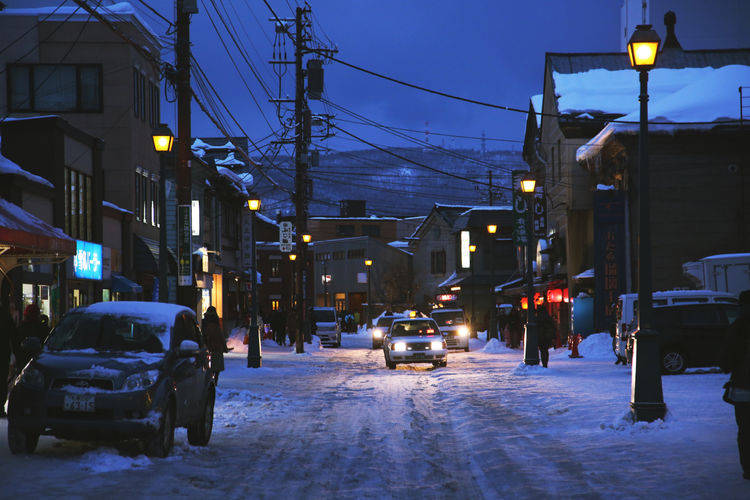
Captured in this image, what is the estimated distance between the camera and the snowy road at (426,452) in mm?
8656

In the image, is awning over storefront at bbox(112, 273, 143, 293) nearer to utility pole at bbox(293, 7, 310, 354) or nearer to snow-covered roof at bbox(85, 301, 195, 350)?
utility pole at bbox(293, 7, 310, 354)

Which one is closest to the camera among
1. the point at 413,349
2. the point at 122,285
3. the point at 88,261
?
the point at 88,261

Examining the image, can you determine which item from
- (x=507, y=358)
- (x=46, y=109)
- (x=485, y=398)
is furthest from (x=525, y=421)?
(x=46, y=109)

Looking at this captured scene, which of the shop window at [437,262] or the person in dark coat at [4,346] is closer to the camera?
the person in dark coat at [4,346]

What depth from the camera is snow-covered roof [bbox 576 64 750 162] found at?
35000 millimetres

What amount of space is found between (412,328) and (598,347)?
8.32 metres

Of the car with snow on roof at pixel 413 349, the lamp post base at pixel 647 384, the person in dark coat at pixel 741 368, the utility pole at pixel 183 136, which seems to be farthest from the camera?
the car with snow on roof at pixel 413 349

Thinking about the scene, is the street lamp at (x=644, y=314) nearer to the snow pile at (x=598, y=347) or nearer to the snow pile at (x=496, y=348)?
the snow pile at (x=598, y=347)

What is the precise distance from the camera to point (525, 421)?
1455 centimetres

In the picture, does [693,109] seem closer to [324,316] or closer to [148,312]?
[324,316]

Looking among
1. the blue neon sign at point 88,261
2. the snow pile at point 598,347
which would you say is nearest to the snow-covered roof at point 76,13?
the blue neon sign at point 88,261

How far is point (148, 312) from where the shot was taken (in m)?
11.5

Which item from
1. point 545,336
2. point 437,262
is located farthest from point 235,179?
point 437,262

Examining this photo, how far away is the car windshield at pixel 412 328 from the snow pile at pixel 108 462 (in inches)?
774
